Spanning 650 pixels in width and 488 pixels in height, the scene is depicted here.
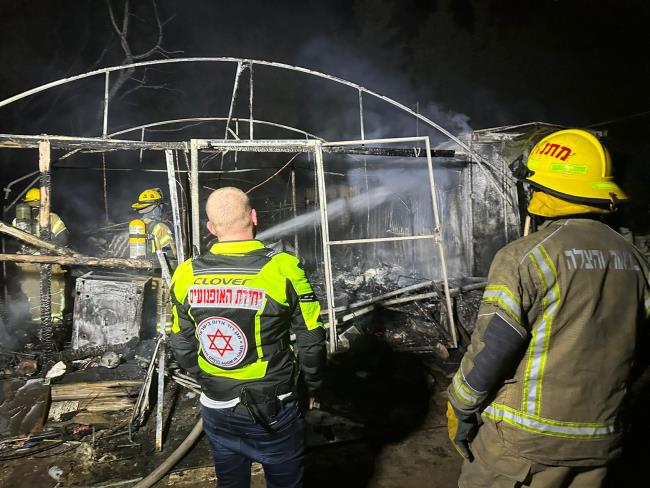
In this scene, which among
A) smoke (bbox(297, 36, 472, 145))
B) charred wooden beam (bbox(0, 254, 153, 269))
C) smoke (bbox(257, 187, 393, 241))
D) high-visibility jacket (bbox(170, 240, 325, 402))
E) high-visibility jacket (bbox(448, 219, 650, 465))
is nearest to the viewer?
Result: high-visibility jacket (bbox(448, 219, 650, 465))

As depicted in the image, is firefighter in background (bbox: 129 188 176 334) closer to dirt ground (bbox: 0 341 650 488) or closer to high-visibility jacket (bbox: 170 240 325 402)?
dirt ground (bbox: 0 341 650 488)

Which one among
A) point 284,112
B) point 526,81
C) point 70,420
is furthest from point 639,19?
point 70,420

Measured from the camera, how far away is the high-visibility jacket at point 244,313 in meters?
2.36

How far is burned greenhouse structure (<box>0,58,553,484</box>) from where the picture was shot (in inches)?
210

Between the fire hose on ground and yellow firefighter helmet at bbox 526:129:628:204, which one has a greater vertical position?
yellow firefighter helmet at bbox 526:129:628:204

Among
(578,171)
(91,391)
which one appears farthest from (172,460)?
(578,171)

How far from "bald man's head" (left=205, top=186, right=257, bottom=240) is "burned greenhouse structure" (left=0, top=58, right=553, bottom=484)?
278 centimetres

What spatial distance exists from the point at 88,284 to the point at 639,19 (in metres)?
20.7

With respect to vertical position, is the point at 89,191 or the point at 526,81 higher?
the point at 526,81

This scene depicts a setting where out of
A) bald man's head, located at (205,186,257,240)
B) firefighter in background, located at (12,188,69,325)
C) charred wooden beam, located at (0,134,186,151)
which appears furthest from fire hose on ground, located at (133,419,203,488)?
firefighter in background, located at (12,188,69,325)

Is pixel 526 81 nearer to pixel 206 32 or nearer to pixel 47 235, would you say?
pixel 206 32

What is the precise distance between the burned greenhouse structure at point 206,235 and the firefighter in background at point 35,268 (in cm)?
5

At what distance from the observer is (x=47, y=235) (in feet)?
18.2

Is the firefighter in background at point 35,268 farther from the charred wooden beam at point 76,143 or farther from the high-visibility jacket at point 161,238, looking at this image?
the charred wooden beam at point 76,143
